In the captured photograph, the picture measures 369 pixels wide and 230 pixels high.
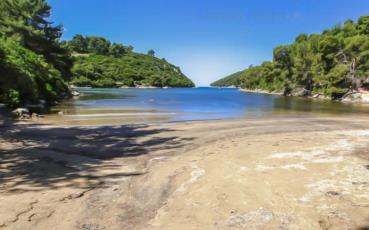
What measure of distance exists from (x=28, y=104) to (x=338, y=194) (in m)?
27.3

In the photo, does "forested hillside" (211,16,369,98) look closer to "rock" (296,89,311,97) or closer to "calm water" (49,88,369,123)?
"rock" (296,89,311,97)

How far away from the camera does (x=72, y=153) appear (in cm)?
1201

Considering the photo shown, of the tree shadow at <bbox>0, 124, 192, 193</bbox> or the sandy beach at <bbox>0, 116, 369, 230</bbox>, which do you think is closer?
the sandy beach at <bbox>0, 116, 369, 230</bbox>

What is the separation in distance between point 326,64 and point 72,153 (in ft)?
246

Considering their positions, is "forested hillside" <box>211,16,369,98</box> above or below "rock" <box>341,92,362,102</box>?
above

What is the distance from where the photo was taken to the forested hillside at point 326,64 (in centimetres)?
6812

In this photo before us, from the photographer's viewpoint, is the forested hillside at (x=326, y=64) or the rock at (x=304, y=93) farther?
the rock at (x=304, y=93)

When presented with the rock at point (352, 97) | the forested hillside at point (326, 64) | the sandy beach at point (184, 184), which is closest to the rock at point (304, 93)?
the forested hillside at point (326, 64)

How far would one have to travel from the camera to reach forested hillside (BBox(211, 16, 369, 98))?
6812 cm

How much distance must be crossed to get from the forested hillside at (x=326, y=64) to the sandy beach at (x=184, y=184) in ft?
196

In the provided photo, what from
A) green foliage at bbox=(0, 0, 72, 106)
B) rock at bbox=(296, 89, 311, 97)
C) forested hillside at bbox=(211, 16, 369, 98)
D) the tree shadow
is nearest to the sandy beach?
the tree shadow

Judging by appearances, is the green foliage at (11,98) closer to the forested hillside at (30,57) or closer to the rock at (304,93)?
the forested hillside at (30,57)

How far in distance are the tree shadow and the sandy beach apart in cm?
3

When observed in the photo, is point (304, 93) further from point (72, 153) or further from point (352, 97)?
point (72, 153)
